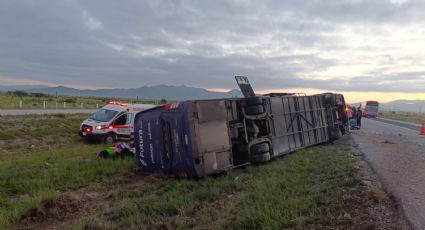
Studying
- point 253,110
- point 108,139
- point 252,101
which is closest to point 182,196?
point 253,110

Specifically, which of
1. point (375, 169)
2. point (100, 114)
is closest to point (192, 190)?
point (375, 169)

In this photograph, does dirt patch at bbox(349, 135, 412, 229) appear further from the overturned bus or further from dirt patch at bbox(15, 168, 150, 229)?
dirt patch at bbox(15, 168, 150, 229)

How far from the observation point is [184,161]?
970cm

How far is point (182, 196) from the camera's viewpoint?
27.1 ft

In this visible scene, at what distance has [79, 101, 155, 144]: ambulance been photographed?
65.0ft

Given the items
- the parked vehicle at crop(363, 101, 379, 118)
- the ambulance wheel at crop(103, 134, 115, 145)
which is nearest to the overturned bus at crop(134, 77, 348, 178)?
the ambulance wheel at crop(103, 134, 115, 145)

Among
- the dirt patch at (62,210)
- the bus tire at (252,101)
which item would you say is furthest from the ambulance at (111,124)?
the dirt patch at (62,210)

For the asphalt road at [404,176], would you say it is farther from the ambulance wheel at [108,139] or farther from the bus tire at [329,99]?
the ambulance wheel at [108,139]

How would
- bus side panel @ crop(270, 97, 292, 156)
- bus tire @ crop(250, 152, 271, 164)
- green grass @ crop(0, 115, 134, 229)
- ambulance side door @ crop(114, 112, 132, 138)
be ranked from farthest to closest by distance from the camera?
ambulance side door @ crop(114, 112, 132, 138) < bus side panel @ crop(270, 97, 292, 156) < bus tire @ crop(250, 152, 271, 164) < green grass @ crop(0, 115, 134, 229)

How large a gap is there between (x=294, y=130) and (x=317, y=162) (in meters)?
2.71

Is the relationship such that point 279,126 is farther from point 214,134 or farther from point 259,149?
point 214,134

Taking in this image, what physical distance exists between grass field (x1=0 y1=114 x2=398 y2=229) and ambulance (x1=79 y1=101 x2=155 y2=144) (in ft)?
21.4

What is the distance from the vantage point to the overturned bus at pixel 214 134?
382 inches

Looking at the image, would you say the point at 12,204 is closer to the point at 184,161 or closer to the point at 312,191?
the point at 184,161
